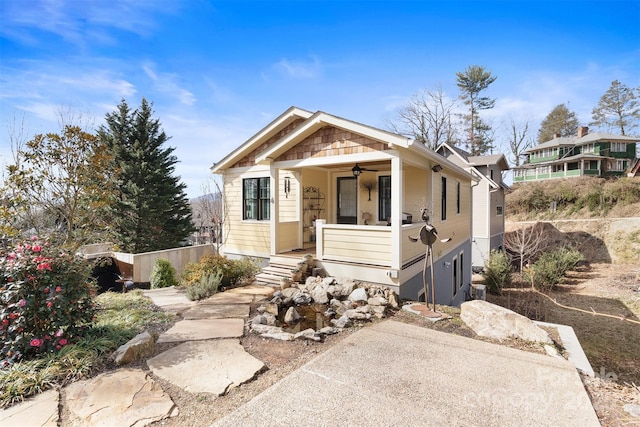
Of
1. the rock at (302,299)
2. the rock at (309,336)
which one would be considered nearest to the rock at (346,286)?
the rock at (302,299)

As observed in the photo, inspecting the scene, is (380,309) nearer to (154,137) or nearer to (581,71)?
(154,137)

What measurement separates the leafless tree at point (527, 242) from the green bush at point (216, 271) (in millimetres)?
15288

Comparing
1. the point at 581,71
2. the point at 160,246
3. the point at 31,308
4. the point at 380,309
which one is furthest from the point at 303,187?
the point at 581,71

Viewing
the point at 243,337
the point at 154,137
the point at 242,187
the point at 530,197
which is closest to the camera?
the point at 243,337

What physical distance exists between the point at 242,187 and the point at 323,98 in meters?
7.36

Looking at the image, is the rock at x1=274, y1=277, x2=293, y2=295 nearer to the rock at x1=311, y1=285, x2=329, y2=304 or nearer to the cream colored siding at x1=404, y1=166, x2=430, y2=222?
the rock at x1=311, y1=285, x2=329, y2=304

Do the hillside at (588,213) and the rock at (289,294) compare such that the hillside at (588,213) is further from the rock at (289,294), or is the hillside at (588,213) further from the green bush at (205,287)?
the green bush at (205,287)

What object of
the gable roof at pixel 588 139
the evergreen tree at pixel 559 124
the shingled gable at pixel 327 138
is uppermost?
the evergreen tree at pixel 559 124

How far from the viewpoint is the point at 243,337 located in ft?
14.5

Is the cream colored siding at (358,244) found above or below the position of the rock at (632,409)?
above

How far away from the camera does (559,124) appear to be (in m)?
35.7

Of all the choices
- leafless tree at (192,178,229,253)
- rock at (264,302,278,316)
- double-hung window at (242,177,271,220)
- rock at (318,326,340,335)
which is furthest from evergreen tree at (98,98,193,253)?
rock at (318,326,340,335)

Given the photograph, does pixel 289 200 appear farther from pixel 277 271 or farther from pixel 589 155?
pixel 589 155

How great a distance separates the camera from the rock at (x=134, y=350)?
3.59m
